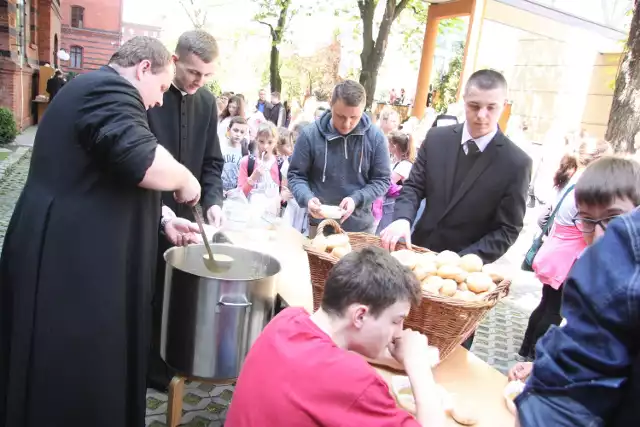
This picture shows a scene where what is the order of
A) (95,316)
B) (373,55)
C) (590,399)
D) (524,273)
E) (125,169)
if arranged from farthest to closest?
(373,55) < (524,273) < (95,316) < (125,169) < (590,399)

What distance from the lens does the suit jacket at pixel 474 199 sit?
2496 mm

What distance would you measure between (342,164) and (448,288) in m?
1.92

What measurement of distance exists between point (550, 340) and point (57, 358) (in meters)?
1.73

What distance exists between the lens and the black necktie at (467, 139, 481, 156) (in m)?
2.57

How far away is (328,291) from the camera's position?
147cm

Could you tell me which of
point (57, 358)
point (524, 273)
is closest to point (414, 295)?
point (57, 358)

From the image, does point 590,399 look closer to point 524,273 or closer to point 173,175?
point 173,175

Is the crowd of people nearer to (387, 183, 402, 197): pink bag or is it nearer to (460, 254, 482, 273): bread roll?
(460, 254, 482, 273): bread roll

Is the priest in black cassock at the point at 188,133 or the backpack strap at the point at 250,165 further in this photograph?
the backpack strap at the point at 250,165

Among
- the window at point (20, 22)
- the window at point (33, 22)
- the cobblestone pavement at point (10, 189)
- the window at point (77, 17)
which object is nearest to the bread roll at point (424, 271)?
the cobblestone pavement at point (10, 189)

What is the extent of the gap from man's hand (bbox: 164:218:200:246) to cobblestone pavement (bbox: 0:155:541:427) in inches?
41.7

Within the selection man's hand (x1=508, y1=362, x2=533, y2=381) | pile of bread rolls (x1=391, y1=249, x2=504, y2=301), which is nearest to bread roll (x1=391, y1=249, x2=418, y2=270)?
pile of bread rolls (x1=391, y1=249, x2=504, y2=301)

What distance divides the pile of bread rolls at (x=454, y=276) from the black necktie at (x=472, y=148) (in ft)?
2.60

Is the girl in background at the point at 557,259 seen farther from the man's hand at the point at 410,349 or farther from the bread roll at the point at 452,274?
the man's hand at the point at 410,349
